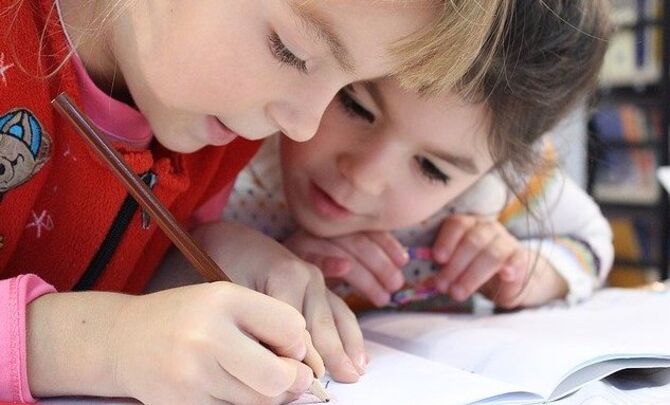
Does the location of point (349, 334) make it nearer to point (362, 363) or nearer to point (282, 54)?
point (362, 363)

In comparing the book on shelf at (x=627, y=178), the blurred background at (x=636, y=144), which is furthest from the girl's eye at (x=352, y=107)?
the book on shelf at (x=627, y=178)

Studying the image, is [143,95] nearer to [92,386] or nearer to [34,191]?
[34,191]

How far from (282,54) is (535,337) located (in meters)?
0.28

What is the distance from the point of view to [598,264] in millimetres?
888

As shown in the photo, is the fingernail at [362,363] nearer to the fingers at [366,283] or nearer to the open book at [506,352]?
the open book at [506,352]

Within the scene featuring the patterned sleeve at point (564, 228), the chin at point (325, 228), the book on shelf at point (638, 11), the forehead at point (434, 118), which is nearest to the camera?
the forehead at point (434, 118)

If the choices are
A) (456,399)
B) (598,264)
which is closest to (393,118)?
(456,399)

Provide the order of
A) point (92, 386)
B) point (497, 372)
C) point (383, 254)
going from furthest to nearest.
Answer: point (383, 254) < point (497, 372) < point (92, 386)

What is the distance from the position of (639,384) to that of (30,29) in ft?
1.46

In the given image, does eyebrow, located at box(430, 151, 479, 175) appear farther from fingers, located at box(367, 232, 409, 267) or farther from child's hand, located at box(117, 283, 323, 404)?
child's hand, located at box(117, 283, 323, 404)

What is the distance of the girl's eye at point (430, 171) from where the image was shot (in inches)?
Answer: 26.2

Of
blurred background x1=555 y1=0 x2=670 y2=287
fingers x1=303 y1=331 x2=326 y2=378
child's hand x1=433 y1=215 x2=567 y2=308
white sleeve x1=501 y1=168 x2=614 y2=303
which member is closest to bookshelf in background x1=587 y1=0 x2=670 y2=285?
blurred background x1=555 y1=0 x2=670 y2=287

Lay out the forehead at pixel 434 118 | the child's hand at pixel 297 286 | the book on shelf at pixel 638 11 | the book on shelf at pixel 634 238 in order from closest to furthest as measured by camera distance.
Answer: the child's hand at pixel 297 286 < the forehead at pixel 434 118 < the book on shelf at pixel 638 11 < the book on shelf at pixel 634 238

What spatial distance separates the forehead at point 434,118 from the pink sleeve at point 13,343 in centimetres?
30
